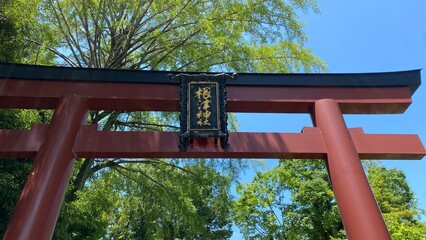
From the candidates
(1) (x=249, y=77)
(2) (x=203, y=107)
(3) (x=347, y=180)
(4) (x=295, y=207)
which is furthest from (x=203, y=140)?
(4) (x=295, y=207)

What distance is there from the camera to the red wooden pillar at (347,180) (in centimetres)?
388

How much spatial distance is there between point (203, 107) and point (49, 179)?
7.08ft

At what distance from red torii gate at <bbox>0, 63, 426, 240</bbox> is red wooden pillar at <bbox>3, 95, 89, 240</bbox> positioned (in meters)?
0.01

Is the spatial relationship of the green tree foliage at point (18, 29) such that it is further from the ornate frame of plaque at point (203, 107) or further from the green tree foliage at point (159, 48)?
the ornate frame of plaque at point (203, 107)

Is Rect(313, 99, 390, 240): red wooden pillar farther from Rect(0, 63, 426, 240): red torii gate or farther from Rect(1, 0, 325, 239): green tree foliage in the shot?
Rect(1, 0, 325, 239): green tree foliage

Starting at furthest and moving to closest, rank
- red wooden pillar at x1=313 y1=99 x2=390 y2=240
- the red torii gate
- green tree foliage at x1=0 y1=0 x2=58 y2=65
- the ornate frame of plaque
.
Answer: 1. green tree foliage at x1=0 y1=0 x2=58 y2=65
2. the ornate frame of plaque
3. the red torii gate
4. red wooden pillar at x1=313 y1=99 x2=390 y2=240

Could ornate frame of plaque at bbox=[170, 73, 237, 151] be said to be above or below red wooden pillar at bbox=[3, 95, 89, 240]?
above

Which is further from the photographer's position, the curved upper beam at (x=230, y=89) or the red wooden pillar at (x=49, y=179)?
the curved upper beam at (x=230, y=89)

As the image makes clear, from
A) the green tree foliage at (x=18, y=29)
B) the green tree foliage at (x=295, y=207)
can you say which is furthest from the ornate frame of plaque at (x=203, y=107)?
the green tree foliage at (x=295, y=207)

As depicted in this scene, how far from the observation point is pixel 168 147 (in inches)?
183

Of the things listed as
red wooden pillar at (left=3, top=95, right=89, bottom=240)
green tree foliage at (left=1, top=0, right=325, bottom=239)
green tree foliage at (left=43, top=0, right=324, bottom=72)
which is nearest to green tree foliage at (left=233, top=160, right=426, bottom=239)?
green tree foliage at (left=1, top=0, right=325, bottom=239)

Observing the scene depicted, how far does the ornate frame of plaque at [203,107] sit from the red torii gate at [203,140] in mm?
173

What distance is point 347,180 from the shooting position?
4.28 meters

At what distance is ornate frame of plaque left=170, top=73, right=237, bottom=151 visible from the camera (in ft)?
15.2
